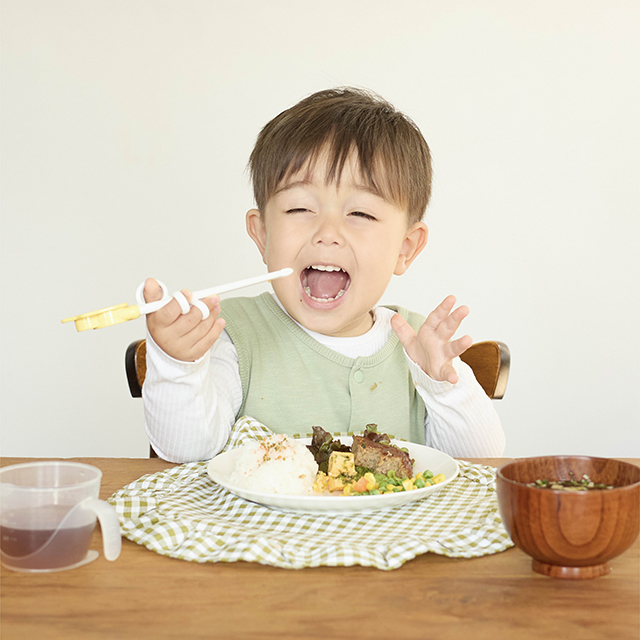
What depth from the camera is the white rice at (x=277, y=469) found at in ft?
2.74

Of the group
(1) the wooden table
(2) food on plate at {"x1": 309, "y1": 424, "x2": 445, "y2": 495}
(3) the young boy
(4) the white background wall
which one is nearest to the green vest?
(3) the young boy

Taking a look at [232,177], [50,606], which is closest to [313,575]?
[50,606]

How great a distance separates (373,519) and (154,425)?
44cm

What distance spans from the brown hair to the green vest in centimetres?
25

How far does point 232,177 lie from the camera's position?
2.71 m

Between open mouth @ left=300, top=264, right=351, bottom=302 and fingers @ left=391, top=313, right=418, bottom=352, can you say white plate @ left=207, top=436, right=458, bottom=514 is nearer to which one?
fingers @ left=391, top=313, right=418, bottom=352

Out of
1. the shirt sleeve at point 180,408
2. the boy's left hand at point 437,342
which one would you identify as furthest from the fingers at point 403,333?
the shirt sleeve at point 180,408

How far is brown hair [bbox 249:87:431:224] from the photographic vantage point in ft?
4.42

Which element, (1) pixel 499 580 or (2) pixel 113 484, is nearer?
(1) pixel 499 580

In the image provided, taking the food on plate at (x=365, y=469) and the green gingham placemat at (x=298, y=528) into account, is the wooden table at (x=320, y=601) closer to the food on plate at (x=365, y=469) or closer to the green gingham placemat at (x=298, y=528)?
the green gingham placemat at (x=298, y=528)

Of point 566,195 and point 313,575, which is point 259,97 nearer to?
point 566,195

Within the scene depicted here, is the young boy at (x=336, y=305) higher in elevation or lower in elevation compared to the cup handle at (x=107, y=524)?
higher

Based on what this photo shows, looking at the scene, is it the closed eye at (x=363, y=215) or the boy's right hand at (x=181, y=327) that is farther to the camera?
the closed eye at (x=363, y=215)

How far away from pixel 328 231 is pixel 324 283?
0.18 meters
